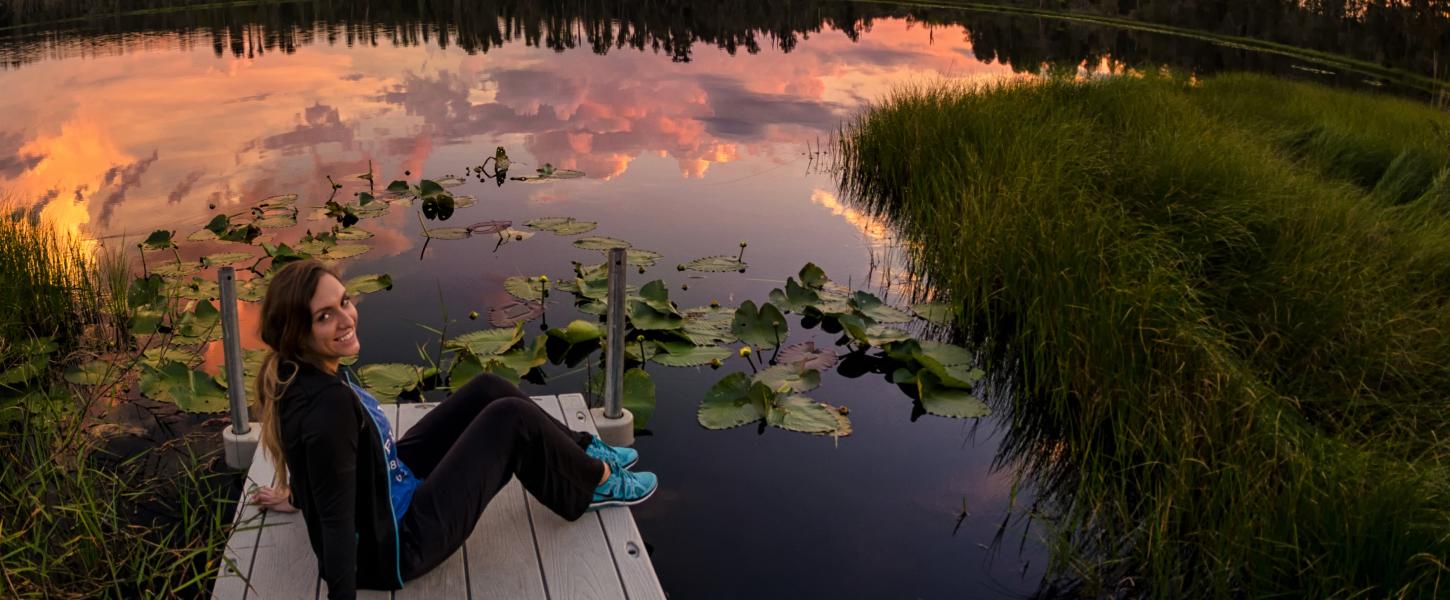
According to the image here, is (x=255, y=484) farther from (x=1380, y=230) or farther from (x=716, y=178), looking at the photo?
(x=716, y=178)

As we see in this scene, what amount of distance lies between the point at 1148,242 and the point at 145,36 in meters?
20.8

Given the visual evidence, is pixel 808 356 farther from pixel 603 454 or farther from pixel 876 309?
pixel 603 454

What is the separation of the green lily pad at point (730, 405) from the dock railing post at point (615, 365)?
0.72 meters

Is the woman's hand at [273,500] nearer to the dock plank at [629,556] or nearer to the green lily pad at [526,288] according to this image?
the dock plank at [629,556]

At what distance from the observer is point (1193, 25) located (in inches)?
1379

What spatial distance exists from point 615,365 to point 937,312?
2942 mm

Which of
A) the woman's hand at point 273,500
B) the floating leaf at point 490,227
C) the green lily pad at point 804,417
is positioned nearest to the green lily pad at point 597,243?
the floating leaf at point 490,227

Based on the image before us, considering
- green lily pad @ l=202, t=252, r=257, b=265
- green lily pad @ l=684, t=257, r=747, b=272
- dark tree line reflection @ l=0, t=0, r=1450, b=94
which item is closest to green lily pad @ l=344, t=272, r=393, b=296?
green lily pad @ l=202, t=252, r=257, b=265

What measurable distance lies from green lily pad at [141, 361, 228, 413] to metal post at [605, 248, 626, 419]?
1934mm

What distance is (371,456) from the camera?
9.04 feet

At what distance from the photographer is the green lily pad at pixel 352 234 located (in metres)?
7.75

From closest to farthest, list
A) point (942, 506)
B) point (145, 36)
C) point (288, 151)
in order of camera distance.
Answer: point (942, 506), point (288, 151), point (145, 36)

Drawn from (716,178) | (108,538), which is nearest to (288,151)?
(716,178)

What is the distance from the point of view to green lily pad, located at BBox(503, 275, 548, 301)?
260 inches
